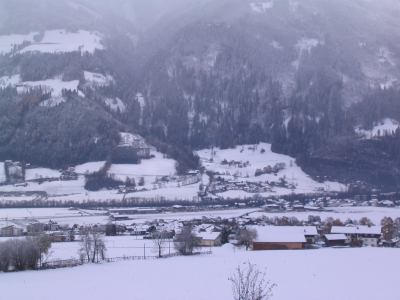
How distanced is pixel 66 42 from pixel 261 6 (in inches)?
1975

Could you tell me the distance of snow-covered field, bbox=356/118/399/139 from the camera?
3186 inches

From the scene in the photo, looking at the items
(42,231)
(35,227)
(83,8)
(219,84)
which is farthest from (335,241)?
(83,8)

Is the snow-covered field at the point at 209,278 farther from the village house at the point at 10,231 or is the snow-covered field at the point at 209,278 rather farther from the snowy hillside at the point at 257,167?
the snowy hillside at the point at 257,167

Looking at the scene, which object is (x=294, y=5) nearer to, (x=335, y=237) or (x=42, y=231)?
(x=335, y=237)

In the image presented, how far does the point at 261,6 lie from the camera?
12875cm

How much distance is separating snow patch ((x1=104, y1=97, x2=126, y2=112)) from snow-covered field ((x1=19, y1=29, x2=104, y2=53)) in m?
16.6

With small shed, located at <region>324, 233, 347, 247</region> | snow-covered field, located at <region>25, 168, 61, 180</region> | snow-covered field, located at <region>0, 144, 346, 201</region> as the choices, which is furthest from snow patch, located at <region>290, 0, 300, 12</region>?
small shed, located at <region>324, 233, 347, 247</region>

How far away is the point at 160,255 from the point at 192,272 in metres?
7.54

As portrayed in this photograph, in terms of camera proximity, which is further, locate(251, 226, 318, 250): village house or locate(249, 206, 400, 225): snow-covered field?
locate(249, 206, 400, 225): snow-covered field

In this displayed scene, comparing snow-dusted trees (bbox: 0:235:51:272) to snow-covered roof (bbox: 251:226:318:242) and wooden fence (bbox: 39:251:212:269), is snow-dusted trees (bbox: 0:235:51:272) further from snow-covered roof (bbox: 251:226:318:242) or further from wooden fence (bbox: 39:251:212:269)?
snow-covered roof (bbox: 251:226:318:242)

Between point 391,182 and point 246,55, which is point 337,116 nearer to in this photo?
point 391,182

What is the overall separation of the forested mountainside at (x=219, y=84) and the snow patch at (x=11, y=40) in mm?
1093

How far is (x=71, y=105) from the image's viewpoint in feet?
268

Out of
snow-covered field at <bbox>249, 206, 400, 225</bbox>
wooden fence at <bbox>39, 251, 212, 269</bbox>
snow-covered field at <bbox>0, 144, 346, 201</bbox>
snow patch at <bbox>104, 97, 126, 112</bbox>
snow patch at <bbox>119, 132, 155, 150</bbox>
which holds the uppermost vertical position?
snow patch at <bbox>104, 97, 126, 112</bbox>
